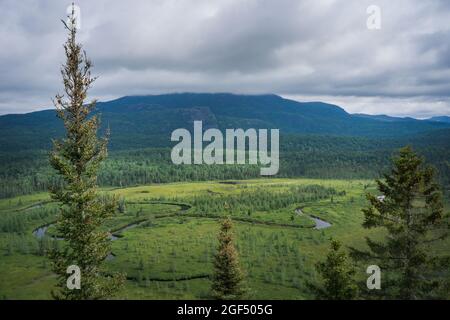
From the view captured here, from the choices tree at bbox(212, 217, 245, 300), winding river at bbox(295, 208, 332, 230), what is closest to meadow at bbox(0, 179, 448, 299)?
winding river at bbox(295, 208, 332, 230)

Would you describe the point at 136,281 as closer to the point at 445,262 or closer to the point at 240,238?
the point at 240,238

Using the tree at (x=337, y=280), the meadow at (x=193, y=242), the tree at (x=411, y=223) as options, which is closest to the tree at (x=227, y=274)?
the meadow at (x=193, y=242)

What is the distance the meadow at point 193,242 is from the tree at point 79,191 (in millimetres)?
11503

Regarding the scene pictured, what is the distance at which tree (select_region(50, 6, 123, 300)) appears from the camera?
2805 centimetres

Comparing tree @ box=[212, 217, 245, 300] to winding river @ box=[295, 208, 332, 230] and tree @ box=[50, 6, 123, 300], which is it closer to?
tree @ box=[50, 6, 123, 300]

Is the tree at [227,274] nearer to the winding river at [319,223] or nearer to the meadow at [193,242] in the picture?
the meadow at [193,242]

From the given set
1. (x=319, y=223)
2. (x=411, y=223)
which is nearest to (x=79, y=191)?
(x=411, y=223)

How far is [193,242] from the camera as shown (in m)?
114

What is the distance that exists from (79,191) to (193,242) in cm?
8920

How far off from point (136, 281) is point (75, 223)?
59064mm

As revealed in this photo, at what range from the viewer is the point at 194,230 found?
130 m

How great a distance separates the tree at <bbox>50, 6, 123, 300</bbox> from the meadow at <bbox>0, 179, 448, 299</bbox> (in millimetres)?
11503

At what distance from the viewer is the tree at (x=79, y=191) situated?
92.0 feet
